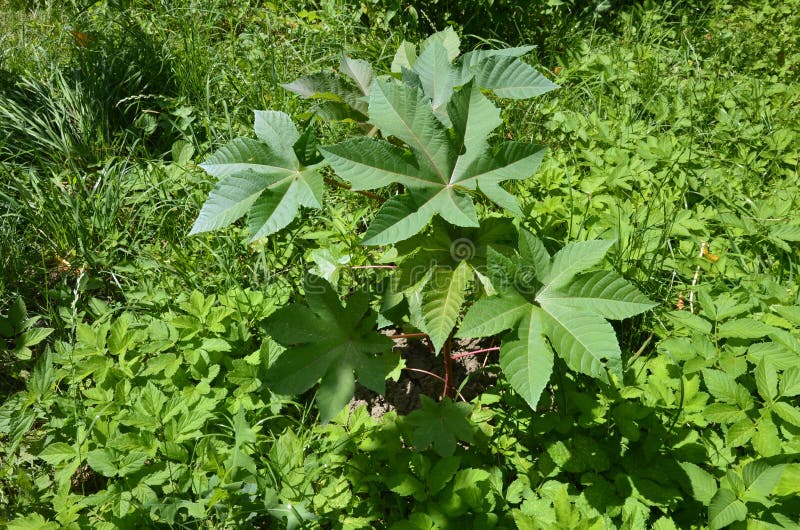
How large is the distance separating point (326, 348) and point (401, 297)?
268 millimetres

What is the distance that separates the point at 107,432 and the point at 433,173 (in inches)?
53.0

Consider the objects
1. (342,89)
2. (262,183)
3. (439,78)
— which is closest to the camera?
(262,183)

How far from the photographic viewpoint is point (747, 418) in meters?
1.66

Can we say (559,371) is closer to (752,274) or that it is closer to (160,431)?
(752,274)

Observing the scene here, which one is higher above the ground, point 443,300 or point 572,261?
point 572,261

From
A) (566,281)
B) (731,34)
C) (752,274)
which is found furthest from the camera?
(731,34)

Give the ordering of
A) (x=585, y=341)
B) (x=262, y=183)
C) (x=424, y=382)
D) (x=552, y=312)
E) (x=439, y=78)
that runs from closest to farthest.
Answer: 1. (x=585, y=341)
2. (x=552, y=312)
3. (x=262, y=183)
4. (x=439, y=78)
5. (x=424, y=382)

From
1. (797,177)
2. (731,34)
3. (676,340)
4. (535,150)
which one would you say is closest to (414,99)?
(535,150)

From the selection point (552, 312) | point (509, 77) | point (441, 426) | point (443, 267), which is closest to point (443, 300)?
point (443, 267)

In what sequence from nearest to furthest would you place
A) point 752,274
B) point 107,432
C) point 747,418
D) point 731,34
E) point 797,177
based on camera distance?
point 747,418 → point 107,432 → point 752,274 → point 797,177 → point 731,34

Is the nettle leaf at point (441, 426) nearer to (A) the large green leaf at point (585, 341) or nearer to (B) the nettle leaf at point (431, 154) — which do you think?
(A) the large green leaf at point (585, 341)

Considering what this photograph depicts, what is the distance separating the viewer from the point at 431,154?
1548mm

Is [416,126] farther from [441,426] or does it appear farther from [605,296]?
[441,426]

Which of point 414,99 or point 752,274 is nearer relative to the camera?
point 414,99
